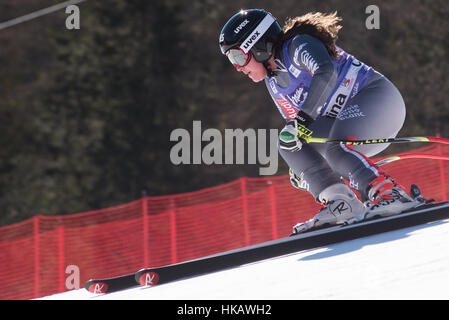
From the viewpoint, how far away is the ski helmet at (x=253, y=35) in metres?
3.82

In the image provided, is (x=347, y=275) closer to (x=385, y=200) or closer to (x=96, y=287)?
(x=385, y=200)

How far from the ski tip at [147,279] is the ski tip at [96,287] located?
228 millimetres

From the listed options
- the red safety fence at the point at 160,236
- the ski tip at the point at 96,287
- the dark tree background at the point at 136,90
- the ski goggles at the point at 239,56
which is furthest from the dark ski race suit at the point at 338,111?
the dark tree background at the point at 136,90

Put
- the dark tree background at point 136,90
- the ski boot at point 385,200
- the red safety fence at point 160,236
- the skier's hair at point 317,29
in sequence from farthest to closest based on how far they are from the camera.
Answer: the dark tree background at point 136,90 < the red safety fence at point 160,236 < the skier's hair at point 317,29 < the ski boot at point 385,200

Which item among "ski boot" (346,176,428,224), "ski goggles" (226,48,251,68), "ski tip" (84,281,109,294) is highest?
"ski goggles" (226,48,251,68)

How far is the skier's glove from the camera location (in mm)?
3516

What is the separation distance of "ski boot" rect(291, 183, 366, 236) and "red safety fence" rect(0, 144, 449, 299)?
16.8ft

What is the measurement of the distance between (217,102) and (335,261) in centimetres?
1294

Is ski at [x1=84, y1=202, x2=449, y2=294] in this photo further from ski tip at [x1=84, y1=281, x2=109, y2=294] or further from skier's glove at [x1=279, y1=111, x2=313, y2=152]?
skier's glove at [x1=279, y1=111, x2=313, y2=152]

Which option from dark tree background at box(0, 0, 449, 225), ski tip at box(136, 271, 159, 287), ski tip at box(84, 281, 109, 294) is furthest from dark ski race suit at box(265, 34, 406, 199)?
dark tree background at box(0, 0, 449, 225)

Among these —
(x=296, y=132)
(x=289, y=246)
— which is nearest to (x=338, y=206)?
(x=289, y=246)

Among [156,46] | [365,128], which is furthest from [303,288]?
[156,46]

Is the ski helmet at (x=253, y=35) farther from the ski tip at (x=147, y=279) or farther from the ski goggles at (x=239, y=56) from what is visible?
the ski tip at (x=147, y=279)
